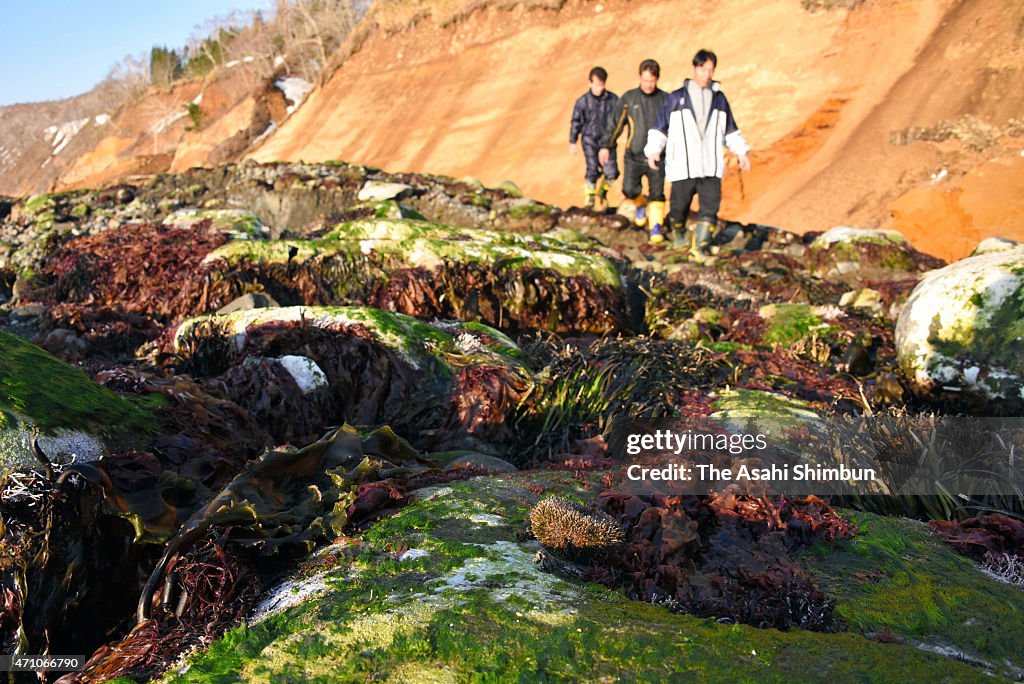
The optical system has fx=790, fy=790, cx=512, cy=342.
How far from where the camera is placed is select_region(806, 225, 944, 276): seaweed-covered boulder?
11.0 m

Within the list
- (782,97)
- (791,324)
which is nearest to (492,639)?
(791,324)

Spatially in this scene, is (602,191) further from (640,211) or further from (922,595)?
(922,595)

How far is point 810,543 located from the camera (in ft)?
10.1

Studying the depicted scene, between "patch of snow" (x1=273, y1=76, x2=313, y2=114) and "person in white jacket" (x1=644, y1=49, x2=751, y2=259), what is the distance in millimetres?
42267

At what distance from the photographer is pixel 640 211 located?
13.2m

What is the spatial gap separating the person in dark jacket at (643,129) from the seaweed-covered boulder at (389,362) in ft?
23.0

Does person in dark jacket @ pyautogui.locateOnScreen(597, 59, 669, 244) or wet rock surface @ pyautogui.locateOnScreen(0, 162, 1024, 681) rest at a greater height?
person in dark jacket @ pyautogui.locateOnScreen(597, 59, 669, 244)

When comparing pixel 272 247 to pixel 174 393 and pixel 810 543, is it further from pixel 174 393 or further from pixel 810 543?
pixel 810 543

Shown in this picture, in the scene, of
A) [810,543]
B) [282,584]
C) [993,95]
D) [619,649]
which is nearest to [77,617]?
[282,584]

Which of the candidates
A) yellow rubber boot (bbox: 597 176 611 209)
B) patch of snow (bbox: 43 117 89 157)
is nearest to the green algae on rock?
yellow rubber boot (bbox: 597 176 611 209)

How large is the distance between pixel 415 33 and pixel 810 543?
129 feet

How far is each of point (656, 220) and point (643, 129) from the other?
141cm

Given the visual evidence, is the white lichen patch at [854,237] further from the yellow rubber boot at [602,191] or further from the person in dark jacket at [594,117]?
the yellow rubber boot at [602,191]

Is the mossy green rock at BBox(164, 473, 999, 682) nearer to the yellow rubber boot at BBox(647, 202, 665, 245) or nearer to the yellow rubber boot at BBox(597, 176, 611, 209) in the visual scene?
the yellow rubber boot at BBox(647, 202, 665, 245)
